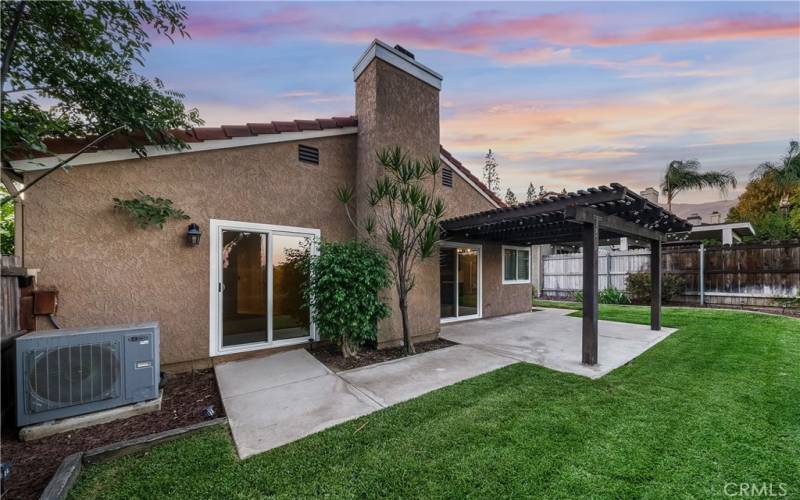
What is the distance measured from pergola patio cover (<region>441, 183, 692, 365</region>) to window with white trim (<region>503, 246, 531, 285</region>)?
8.59 feet

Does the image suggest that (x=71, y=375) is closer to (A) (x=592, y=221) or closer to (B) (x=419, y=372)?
(B) (x=419, y=372)

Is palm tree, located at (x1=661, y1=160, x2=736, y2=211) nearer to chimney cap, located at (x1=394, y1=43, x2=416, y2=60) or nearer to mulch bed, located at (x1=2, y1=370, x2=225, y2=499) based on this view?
chimney cap, located at (x1=394, y1=43, x2=416, y2=60)

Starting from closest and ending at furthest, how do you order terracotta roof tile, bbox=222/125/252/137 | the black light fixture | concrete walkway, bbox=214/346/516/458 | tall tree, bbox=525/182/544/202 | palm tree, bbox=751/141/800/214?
concrete walkway, bbox=214/346/516/458
the black light fixture
terracotta roof tile, bbox=222/125/252/137
palm tree, bbox=751/141/800/214
tall tree, bbox=525/182/544/202

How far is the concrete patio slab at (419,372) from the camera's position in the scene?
405cm

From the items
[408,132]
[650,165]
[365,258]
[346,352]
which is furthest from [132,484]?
[650,165]

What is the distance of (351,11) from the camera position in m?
6.54

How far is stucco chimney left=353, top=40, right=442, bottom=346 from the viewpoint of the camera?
606cm

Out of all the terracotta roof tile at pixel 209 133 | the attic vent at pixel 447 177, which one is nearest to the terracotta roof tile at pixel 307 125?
the terracotta roof tile at pixel 209 133

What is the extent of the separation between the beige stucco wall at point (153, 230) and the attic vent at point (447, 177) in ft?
13.1

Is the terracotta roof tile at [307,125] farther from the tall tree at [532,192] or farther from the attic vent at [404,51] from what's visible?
the tall tree at [532,192]

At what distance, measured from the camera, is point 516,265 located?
11.1 meters

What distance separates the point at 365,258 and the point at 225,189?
2737 mm

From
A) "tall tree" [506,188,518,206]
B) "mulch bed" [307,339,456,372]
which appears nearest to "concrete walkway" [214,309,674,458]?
"mulch bed" [307,339,456,372]

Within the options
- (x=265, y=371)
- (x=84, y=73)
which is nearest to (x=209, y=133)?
(x=84, y=73)
